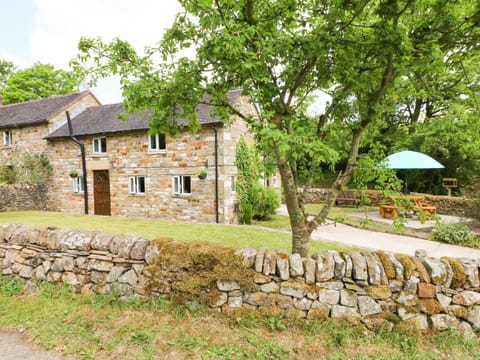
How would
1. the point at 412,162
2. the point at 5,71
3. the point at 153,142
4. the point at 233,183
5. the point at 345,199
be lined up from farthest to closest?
the point at 5,71 → the point at 345,199 → the point at 153,142 → the point at 233,183 → the point at 412,162

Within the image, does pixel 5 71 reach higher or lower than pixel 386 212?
higher

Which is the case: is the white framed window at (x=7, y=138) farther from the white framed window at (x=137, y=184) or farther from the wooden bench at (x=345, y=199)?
the wooden bench at (x=345, y=199)

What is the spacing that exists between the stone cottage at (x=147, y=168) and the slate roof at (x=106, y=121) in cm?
5

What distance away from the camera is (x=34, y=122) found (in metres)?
16.2

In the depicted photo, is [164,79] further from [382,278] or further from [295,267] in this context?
[382,278]

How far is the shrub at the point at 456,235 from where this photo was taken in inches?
319

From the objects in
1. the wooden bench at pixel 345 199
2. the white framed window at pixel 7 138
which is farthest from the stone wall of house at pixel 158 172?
the wooden bench at pixel 345 199

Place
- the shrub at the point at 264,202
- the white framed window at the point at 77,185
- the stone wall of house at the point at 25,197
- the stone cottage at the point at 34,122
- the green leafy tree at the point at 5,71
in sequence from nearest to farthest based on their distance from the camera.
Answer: the shrub at the point at 264,202
the stone wall of house at the point at 25,197
the white framed window at the point at 77,185
the stone cottage at the point at 34,122
the green leafy tree at the point at 5,71

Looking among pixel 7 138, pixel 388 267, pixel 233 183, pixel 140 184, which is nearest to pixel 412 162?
pixel 233 183

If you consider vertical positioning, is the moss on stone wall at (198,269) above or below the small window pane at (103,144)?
below

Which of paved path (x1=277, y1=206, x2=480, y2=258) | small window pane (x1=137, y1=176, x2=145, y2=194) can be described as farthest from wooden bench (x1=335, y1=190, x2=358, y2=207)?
small window pane (x1=137, y1=176, x2=145, y2=194)

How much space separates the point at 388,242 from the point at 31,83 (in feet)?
125

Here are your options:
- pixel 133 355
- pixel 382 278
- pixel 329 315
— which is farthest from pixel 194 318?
pixel 382 278

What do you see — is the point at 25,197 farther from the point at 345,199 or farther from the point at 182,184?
the point at 345,199
